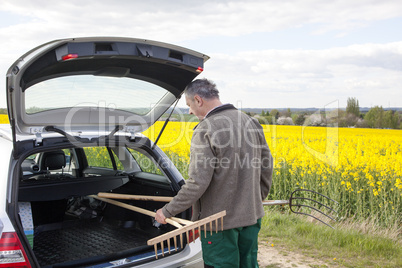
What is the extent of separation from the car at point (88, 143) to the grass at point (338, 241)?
208 centimetres

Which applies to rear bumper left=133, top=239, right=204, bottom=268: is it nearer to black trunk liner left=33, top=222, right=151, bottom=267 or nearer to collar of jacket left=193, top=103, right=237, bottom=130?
black trunk liner left=33, top=222, right=151, bottom=267

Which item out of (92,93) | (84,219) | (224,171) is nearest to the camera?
(224,171)

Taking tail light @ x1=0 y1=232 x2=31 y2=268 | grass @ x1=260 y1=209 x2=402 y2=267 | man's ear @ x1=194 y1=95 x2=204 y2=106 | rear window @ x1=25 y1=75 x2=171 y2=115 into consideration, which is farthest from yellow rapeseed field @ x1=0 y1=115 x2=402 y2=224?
tail light @ x1=0 y1=232 x2=31 y2=268

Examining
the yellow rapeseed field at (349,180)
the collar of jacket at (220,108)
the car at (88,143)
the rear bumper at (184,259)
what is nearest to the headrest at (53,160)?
the car at (88,143)

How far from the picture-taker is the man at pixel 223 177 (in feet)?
7.95

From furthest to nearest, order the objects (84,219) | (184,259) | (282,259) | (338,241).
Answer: (338,241), (282,259), (84,219), (184,259)

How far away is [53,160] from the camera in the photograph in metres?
4.22

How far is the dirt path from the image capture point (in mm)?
4188

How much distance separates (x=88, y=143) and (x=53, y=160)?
4.98 feet

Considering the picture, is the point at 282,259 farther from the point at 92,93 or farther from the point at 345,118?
the point at 345,118

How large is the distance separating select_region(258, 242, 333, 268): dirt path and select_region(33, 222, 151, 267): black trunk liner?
151 cm

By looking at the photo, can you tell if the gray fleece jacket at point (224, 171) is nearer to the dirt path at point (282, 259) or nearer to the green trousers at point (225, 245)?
the green trousers at point (225, 245)

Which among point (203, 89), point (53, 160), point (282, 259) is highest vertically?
point (203, 89)

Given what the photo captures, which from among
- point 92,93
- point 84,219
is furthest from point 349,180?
point 92,93
